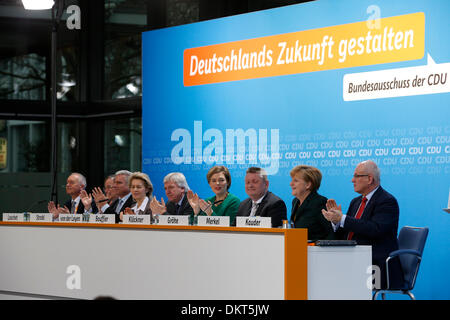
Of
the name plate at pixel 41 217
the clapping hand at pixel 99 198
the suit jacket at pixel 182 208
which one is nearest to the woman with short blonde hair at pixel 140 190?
the suit jacket at pixel 182 208

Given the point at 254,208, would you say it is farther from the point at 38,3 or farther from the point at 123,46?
the point at 123,46

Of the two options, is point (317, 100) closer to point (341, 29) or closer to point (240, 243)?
point (341, 29)

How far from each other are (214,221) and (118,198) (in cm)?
258

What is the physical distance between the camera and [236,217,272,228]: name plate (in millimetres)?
4426

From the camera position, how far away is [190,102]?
29.2 feet

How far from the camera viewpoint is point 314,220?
547 cm

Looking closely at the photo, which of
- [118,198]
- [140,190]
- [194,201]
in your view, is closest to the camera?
[194,201]

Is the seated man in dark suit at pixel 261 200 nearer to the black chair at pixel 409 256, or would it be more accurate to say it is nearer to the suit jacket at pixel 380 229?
the suit jacket at pixel 380 229

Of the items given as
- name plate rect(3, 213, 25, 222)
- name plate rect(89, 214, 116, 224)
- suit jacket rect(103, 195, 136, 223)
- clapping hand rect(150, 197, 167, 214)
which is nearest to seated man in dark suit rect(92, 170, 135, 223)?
suit jacket rect(103, 195, 136, 223)

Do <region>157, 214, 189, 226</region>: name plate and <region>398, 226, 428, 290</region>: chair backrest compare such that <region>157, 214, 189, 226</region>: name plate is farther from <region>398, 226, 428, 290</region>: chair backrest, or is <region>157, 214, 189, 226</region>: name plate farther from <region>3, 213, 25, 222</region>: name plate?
<region>398, 226, 428, 290</region>: chair backrest

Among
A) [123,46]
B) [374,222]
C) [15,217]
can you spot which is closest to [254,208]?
[374,222]

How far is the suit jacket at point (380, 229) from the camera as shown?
5332mm

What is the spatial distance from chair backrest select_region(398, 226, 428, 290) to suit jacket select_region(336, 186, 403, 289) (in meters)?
0.07
